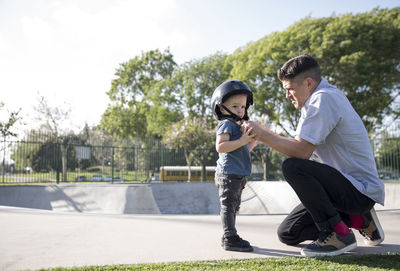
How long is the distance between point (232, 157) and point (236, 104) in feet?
1.67

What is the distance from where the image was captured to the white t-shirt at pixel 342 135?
87.8 inches

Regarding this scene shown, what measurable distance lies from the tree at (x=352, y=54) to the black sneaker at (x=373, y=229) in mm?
17138

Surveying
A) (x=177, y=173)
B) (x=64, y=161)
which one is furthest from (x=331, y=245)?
(x=177, y=173)

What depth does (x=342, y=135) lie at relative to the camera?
2307 mm

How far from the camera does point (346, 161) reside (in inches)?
92.7

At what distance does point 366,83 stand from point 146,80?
21.3 metres

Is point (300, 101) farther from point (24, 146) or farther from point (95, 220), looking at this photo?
point (24, 146)

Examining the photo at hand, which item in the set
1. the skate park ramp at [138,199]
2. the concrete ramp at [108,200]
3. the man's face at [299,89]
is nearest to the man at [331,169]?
the man's face at [299,89]

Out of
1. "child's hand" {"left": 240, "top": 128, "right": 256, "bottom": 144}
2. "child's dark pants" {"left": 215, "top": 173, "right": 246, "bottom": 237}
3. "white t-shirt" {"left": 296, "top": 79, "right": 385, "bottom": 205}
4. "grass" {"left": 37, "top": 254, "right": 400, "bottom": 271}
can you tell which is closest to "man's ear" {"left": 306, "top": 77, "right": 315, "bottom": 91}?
"white t-shirt" {"left": 296, "top": 79, "right": 385, "bottom": 205}

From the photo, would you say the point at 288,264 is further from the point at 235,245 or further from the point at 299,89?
the point at 299,89

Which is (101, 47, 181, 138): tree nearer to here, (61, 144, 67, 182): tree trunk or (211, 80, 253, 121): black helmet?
(61, 144, 67, 182): tree trunk

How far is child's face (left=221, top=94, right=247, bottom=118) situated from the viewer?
2787 mm

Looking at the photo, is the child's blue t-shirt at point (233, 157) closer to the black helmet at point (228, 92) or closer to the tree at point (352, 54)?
the black helmet at point (228, 92)

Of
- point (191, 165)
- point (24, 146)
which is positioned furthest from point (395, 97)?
point (24, 146)
